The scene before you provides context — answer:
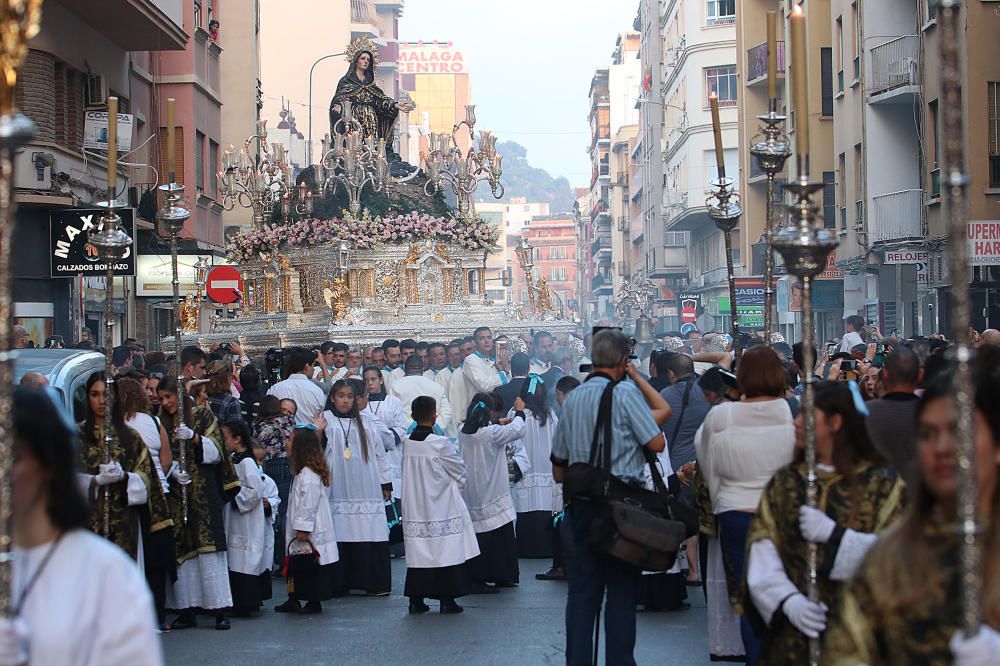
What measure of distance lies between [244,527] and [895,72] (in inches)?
784

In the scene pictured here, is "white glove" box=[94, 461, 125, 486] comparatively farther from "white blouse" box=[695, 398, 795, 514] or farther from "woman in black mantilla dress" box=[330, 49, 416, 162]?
"woman in black mantilla dress" box=[330, 49, 416, 162]

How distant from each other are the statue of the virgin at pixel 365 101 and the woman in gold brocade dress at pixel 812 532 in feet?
76.2

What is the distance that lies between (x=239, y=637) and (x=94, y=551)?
720cm

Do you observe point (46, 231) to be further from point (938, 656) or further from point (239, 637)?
point (938, 656)

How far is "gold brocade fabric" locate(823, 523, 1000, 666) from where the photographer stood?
352 cm

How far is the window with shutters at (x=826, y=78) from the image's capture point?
37.2m

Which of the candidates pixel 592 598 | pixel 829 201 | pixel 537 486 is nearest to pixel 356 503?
pixel 537 486

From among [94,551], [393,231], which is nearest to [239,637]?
[94,551]

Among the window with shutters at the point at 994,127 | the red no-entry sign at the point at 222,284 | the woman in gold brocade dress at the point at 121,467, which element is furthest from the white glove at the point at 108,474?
the window with shutters at the point at 994,127

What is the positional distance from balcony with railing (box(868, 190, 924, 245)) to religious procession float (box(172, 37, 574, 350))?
20.2 feet

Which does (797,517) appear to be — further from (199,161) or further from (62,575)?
(199,161)

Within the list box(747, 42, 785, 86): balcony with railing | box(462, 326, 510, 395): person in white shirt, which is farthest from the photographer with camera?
box(747, 42, 785, 86): balcony with railing

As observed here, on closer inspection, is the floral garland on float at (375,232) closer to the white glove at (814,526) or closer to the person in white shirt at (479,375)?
the person in white shirt at (479,375)

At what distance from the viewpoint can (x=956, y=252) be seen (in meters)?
3.58
